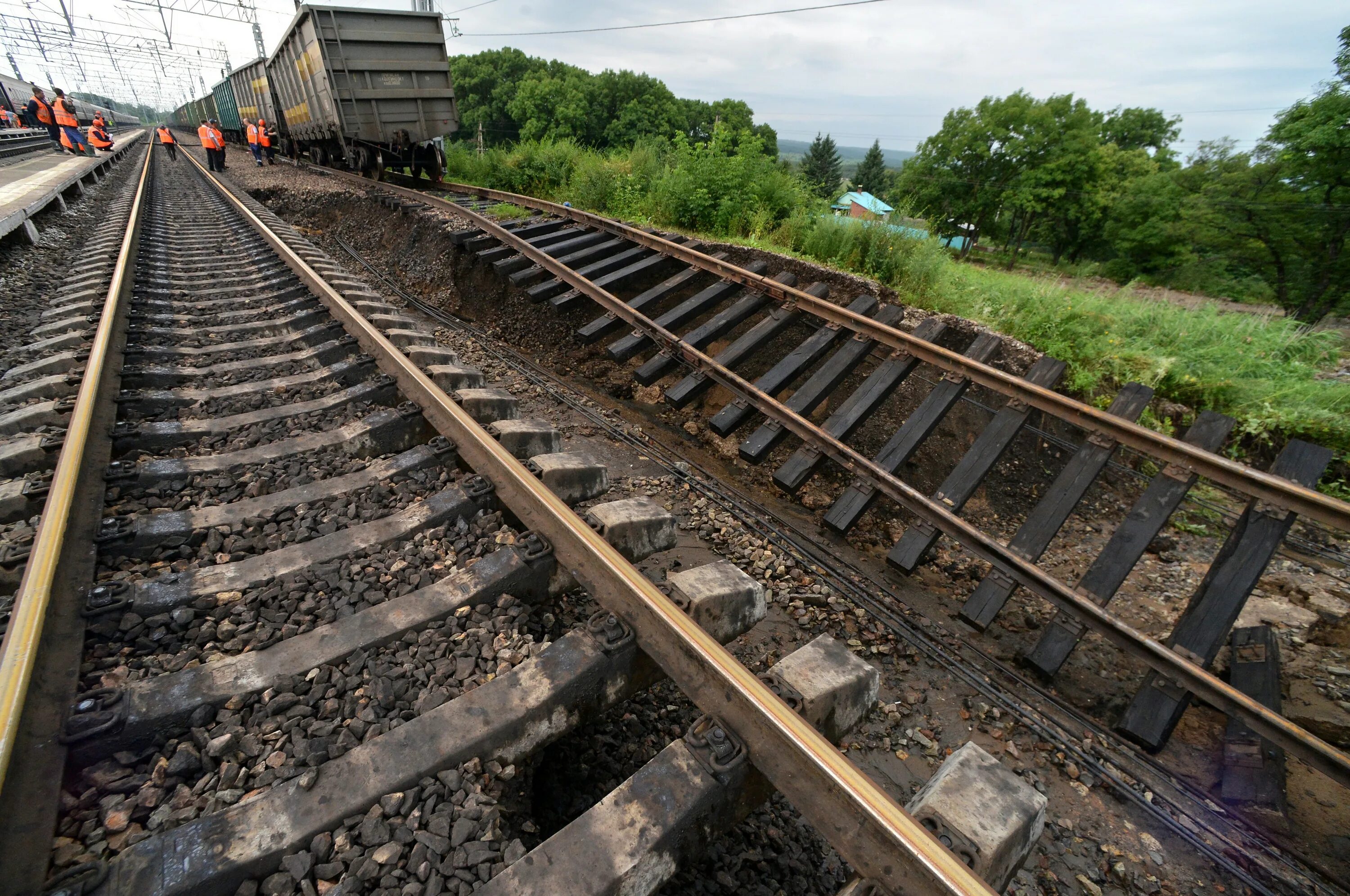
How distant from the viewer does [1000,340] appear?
4.00 m

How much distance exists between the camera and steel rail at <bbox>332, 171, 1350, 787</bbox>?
2.28m

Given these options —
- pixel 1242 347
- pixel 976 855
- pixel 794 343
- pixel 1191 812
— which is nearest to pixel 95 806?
pixel 976 855

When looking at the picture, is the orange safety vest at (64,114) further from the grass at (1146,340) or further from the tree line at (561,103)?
the tree line at (561,103)

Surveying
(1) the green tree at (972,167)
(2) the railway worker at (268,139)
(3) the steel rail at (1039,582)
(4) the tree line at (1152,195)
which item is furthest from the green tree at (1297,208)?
(2) the railway worker at (268,139)

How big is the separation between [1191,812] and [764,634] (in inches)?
78.8

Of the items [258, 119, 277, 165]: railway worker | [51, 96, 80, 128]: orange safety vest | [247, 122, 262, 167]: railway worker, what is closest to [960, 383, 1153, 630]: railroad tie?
[258, 119, 277, 165]: railway worker

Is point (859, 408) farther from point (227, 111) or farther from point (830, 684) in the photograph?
point (227, 111)

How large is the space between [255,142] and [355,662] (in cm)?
2570

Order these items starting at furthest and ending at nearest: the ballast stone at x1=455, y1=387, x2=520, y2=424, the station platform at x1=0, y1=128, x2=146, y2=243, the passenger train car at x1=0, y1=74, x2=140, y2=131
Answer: the passenger train car at x1=0, y1=74, x2=140, y2=131
the station platform at x1=0, y1=128, x2=146, y2=243
the ballast stone at x1=455, y1=387, x2=520, y2=424

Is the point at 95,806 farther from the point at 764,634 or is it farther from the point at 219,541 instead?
the point at 764,634

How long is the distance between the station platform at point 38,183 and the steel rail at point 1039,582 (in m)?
8.71

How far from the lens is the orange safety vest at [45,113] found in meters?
19.6

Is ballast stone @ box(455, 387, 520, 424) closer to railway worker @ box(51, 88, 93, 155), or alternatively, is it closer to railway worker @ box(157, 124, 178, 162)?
railway worker @ box(51, 88, 93, 155)

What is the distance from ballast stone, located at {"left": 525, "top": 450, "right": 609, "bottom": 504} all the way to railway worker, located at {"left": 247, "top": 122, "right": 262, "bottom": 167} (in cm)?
2347
